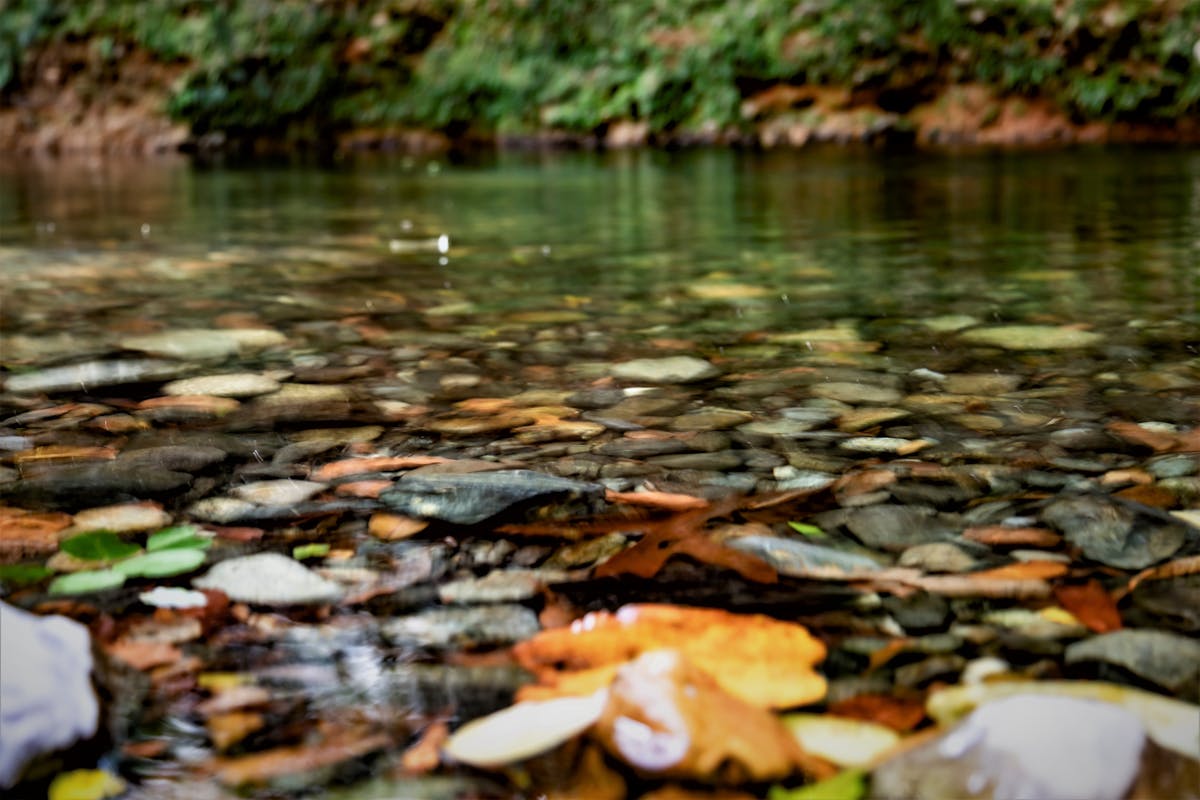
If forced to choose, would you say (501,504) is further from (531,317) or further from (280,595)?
(531,317)

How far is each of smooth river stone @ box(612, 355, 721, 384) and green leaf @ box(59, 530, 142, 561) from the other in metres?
0.72

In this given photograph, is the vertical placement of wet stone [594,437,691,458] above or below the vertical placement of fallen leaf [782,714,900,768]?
above

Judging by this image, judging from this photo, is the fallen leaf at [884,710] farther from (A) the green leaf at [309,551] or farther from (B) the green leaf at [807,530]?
(A) the green leaf at [309,551]

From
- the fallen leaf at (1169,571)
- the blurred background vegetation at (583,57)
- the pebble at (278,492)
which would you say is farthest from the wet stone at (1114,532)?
the blurred background vegetation at (583,57)

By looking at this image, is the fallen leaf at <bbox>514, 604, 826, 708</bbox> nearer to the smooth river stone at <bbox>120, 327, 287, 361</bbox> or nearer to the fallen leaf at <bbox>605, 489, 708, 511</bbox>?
the fallen leaf at <bbox>605, 489, 708, 511</bbox>

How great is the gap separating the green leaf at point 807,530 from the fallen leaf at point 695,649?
16 cm

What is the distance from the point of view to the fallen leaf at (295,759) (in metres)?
0.60

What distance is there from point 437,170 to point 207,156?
3459 mm

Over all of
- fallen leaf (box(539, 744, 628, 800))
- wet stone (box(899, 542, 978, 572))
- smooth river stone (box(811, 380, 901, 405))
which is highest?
smooth river stone (box(811, 380, 901, 405))

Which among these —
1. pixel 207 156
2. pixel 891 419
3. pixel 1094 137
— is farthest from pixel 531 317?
pixel 207 156

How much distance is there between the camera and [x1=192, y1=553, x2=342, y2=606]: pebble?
2.62 ft

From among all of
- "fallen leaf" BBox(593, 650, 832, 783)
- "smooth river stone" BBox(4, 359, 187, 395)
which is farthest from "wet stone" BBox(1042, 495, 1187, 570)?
"smooth river stone" BBox(4, 359, 187, 395)

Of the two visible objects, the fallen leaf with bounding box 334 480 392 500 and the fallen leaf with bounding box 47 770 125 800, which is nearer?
the fallen leaf with bounding box 47 770 125 800

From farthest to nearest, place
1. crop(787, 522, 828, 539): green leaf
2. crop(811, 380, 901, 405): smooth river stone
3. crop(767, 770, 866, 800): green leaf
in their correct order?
Result: crop(811, 380, 901, 405): smooth river stone < crop(787, 522, 828, 539): green leaf < crop(767, 770, 866, 800): green leaf
